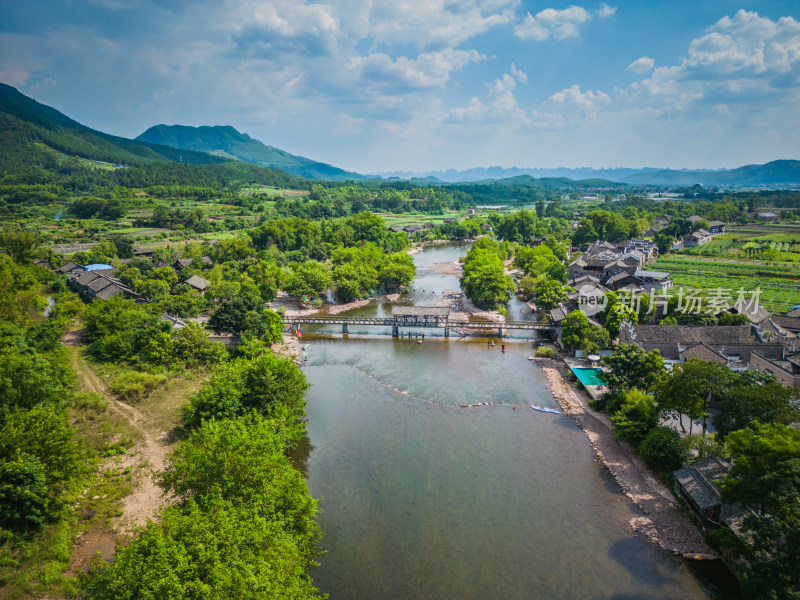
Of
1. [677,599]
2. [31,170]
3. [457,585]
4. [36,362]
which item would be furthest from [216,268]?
[31,170]

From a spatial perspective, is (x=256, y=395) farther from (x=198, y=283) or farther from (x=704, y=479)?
(x=198, y=283)

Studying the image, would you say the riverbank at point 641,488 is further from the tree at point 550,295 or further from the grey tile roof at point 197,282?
the grey tile roof at point 197,282

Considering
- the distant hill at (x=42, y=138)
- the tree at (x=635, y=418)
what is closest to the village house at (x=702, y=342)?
the tree at (x=635, y=418)

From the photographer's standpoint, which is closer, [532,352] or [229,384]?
[229,384]

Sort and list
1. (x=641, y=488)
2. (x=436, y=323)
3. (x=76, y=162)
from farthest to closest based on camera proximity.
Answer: (x=76, y=162), (x=436, y=323), (x=641, y=488)

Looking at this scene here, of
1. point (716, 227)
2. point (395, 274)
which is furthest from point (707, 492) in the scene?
point (716, 227)

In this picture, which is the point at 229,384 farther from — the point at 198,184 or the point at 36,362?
the point at 198,184

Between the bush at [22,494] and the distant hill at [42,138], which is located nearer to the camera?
the bush at [22,494]
